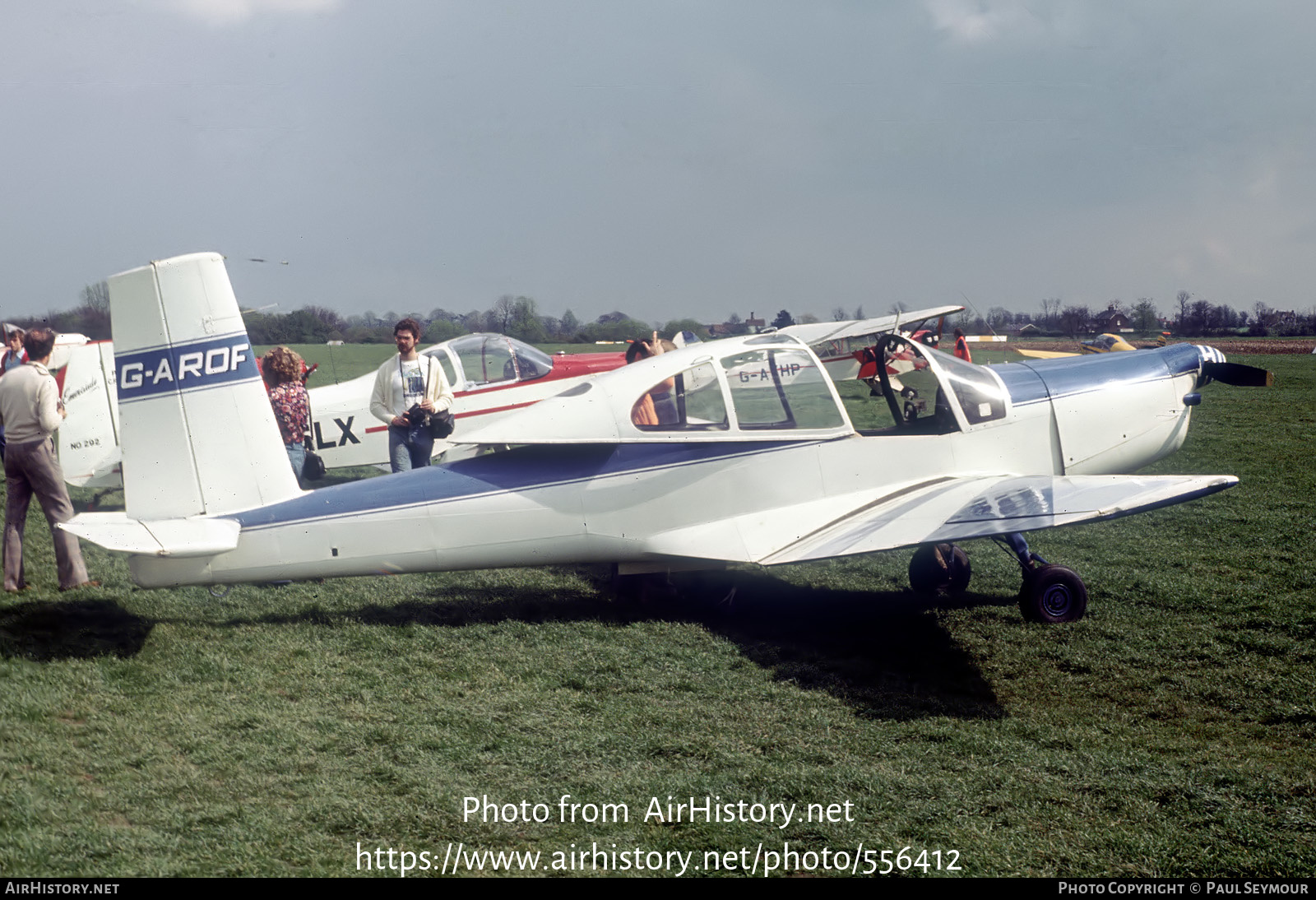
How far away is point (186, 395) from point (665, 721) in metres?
3.11

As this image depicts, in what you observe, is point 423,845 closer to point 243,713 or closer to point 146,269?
point 243,713

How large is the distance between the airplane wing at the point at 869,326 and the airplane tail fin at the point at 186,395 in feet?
11.1

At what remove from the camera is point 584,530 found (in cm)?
551

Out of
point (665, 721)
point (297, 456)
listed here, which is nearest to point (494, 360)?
point (297, 456)

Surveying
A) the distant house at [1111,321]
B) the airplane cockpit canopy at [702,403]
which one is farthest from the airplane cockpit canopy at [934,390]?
the distant house at [1111,321]

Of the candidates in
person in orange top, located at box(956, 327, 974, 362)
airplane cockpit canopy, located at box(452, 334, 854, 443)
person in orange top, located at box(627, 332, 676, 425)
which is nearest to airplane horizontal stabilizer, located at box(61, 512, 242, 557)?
airplane cockpit canopy, located at box(452, 334, 854, 443)

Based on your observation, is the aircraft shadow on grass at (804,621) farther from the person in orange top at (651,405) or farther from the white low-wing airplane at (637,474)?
the person in orange top at (651,405)

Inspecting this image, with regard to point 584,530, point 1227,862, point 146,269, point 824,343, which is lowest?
point 1227,862

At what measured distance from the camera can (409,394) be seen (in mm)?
7355

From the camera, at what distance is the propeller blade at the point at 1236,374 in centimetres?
702

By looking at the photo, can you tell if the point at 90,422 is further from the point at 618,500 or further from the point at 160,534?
the point at 618,500

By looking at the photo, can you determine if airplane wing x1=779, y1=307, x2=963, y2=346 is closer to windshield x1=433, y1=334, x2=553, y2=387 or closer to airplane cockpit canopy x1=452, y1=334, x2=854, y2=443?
airplane cockpit canopy x1=452, y1=334, x2=854, y2=443

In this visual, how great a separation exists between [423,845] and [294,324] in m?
10.3
